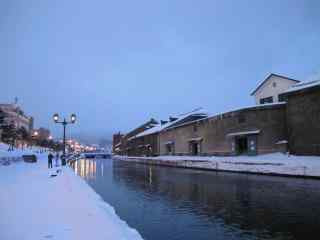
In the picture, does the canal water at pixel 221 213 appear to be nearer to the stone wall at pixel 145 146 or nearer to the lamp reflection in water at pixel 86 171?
the lamp reflection in water at pixel 86 171

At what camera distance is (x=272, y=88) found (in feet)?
137

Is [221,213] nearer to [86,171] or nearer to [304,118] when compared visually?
[304,118]

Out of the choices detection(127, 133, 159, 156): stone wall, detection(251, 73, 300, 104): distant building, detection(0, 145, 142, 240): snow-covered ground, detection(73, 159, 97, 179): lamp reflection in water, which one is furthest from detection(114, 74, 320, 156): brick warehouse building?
detection(0, 145, 142, 240): snow-covered ground

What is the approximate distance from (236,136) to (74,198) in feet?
99.3

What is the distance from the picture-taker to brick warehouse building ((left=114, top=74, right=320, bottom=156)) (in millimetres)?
29500

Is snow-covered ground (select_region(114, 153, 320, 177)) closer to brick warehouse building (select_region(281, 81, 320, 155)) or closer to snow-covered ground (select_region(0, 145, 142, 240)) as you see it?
brick warehouse building (select_region(281, 81, 320, 155))

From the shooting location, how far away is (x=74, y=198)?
1082 centimetres

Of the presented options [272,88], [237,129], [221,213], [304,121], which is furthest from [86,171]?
[221,213]

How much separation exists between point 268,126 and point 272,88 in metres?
9.22

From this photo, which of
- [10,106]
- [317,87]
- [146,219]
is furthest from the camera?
[10,106]

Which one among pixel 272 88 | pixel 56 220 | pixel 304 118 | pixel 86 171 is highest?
pixel 272 88

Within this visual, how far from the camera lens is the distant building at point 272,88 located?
131 ft

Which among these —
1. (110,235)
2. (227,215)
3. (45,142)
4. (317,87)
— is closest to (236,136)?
(317,87)

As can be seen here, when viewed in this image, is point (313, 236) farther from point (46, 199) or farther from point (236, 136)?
point (236, 136)
